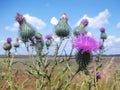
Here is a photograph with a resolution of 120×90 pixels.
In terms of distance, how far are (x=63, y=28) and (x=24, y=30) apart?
507 mm

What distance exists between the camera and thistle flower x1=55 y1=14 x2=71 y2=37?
14.4 ft

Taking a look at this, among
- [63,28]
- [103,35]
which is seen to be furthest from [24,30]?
[103,35]

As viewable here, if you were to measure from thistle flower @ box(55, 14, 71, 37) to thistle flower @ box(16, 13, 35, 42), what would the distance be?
1.08ft

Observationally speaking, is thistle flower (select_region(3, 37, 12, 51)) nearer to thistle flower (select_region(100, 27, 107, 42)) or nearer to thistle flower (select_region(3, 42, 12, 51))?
thistle flower (select_region(3, 42, 12, 51))

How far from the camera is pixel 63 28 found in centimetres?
442

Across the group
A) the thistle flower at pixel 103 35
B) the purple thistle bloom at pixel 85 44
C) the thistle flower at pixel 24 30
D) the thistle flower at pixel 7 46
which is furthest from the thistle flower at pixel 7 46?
the purple thistle bloom at pixel 85 44

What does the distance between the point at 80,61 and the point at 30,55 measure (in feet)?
1.88

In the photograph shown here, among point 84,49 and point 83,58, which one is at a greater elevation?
point 84,49

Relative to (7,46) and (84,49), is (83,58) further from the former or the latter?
(7,46)

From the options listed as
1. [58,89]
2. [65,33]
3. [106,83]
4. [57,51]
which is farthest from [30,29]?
[106,83]

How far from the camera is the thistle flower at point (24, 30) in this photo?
4.30 metres

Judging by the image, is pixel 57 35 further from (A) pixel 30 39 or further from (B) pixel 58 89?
(B) pixel 58 89

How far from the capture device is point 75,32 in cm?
457

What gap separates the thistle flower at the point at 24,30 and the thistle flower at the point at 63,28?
13.0 inches
